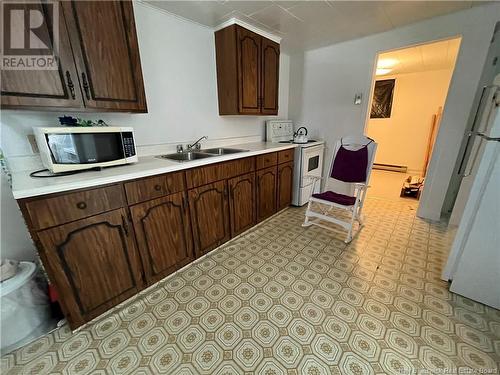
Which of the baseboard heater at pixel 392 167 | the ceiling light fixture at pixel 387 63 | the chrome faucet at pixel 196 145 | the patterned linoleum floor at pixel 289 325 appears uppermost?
the ceiling light fixture at pixel 387 63

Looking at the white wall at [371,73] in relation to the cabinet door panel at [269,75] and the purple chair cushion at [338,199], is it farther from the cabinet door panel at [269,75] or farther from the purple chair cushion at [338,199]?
the purple chair cushion at [338,199]

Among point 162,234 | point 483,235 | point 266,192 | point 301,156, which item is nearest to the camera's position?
point 483,235

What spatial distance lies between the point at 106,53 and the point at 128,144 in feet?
1.91

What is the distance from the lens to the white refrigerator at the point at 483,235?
1.26 meters

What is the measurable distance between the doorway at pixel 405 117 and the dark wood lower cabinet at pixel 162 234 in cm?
320

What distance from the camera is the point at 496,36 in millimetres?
1926

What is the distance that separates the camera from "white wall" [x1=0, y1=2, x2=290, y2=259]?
136cm

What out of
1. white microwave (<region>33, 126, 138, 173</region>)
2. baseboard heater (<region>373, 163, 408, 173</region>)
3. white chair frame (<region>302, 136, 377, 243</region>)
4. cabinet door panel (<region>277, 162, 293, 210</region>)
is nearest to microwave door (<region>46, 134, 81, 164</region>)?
white microwave (<region>33, 126, 138, 173</region>)

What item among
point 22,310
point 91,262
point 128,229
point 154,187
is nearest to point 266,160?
point 154,187

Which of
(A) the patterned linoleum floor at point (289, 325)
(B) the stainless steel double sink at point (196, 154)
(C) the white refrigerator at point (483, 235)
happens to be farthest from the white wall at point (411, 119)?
(A) the patterned linoleum floor at point (289, 325)

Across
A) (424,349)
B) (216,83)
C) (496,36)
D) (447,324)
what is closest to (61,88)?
(216,83)

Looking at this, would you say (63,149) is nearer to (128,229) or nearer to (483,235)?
(128,229)

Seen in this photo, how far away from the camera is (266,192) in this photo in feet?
8.07

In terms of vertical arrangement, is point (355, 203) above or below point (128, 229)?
below
